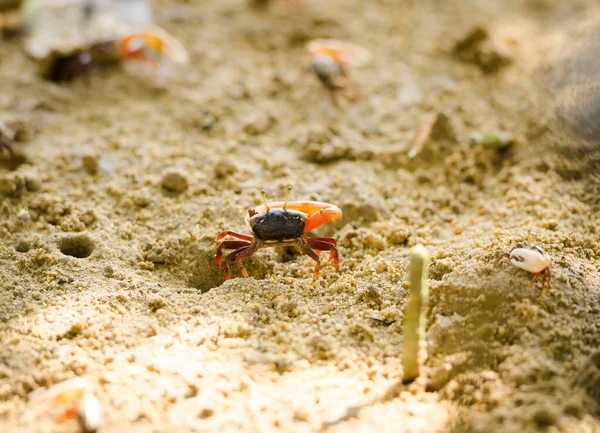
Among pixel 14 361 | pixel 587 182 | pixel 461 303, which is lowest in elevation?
pixel 14 361

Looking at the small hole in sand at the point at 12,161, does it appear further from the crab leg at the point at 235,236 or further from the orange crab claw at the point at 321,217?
the orange crab claw at the point at 321,217

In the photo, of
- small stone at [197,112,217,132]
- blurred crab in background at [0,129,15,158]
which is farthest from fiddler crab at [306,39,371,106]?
blurred crab in background at [0,129,15,158]

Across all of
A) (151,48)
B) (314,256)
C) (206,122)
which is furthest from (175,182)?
(151,48)

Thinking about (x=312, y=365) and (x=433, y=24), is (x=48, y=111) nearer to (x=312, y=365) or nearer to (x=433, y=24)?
(x=312, y=365)

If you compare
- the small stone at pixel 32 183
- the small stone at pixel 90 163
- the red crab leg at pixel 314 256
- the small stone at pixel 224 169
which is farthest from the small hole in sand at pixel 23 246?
the red crab leg at pixel 314 256

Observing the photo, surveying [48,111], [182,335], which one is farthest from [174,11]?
[182,335]

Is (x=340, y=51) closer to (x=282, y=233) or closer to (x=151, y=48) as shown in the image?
(x=151, y=48)
